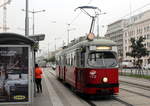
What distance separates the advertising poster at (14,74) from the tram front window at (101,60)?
3.83 m

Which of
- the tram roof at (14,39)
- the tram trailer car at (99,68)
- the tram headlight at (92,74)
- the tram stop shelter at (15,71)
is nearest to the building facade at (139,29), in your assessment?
the tram trailer car at (99,68)

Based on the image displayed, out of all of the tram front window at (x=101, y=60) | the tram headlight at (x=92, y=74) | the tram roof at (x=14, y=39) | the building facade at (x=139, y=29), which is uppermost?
the building facade at (x=139, y=29)

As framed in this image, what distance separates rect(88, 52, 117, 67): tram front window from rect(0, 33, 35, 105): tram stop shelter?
374cm

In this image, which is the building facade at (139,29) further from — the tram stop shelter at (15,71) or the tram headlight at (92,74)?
the tram stop shelter at (15,71)

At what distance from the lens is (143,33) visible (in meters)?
90.2

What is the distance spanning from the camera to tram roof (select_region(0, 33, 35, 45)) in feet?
29.2

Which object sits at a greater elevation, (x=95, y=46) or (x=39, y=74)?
(x=95, y=46)

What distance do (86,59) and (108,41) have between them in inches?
59.0

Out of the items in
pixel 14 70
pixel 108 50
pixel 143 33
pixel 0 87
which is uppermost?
pixel 143 33

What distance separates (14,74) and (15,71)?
0.37ft

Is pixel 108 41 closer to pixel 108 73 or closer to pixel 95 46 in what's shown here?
pixel 95 46

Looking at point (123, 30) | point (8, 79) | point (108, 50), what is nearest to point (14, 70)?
point (8, 79)

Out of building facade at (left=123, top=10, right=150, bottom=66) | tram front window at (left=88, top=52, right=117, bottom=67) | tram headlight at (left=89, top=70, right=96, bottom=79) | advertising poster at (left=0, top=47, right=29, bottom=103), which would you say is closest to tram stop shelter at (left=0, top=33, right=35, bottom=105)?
advertising poster at (left=0, top=47, right=29, bottom=103)

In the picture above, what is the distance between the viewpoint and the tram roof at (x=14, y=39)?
351 inches
